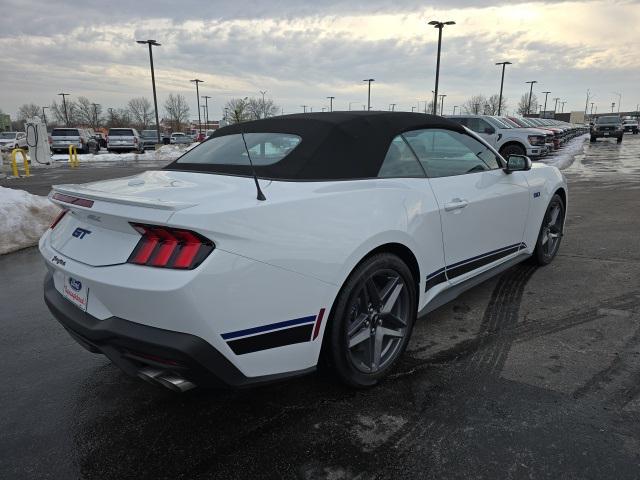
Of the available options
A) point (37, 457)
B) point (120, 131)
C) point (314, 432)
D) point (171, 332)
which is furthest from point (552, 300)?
point (120, 131)

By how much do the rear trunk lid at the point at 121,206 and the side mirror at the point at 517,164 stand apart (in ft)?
7.84

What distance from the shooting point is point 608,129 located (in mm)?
34719

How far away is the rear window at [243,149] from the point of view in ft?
9.18

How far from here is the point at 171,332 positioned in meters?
2.00

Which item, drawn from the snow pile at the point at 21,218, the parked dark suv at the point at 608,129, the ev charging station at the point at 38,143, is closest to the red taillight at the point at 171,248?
the snow pile at the point at 21,218

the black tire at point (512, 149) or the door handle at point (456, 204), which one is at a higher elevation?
the door handle at point (456, 204)

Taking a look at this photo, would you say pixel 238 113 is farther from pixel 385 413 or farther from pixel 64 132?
pixel 385 413

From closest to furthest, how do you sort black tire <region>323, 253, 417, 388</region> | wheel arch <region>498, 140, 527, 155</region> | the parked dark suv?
black tire <region>323, 253, 417, 388</region>, wheel arch <region>498, 140, 527, 155</region>, the parked dark suv

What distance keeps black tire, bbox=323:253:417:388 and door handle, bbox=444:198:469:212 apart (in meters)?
0.57

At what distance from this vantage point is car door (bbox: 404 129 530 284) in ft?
10.6

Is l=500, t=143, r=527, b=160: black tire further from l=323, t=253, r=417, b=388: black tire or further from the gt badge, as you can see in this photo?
the gt badge

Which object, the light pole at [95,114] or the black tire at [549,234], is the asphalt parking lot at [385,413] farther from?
the light pole at [95,114]

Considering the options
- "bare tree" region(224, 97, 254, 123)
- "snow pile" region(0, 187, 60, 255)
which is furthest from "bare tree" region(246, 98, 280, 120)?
"snow pile" region(0, 187, 60, 255)

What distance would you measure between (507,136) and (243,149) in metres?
14.4
